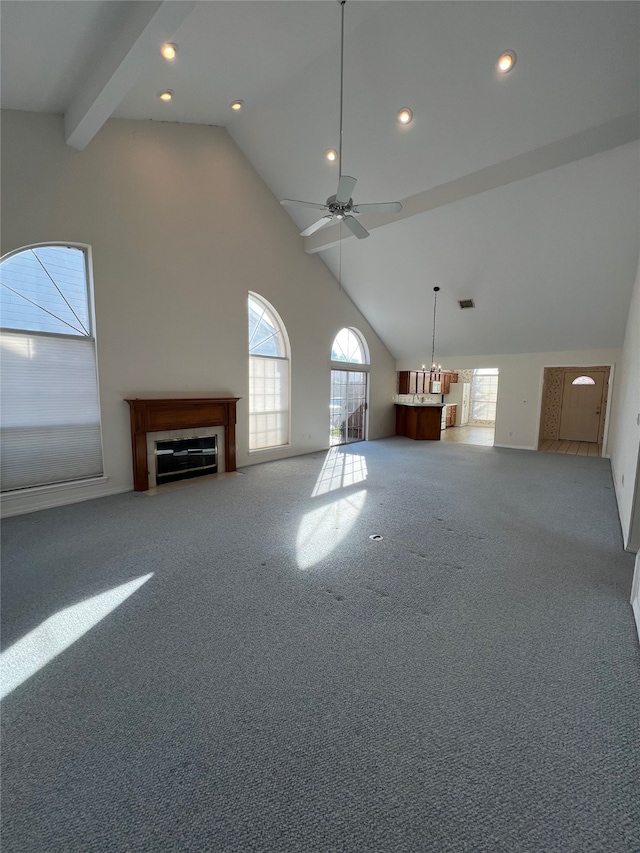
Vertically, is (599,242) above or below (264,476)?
above

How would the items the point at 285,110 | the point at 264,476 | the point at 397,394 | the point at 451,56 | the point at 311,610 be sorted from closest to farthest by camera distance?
the point at 311,610 → the point at 451,56 → the point at 285,110 → the point at 264,476 → the point at 397,394

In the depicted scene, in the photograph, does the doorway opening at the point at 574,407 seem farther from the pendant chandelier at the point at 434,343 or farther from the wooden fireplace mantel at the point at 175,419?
the wooden fireplace mantel at the point at 175,419

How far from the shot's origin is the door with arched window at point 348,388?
788cm

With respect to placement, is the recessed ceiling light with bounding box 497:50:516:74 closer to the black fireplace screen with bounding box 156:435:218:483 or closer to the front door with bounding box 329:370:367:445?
the front door with bounding box 329:370:367:445

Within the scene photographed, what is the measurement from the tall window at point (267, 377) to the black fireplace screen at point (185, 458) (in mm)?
872

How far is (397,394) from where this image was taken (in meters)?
9.80

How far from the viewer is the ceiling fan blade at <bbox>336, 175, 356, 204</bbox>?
321 centimetres

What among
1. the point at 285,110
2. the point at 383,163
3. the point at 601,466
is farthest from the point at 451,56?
the point at 601,466

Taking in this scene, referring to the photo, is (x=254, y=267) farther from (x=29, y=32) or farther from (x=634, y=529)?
(x=634, y=529)

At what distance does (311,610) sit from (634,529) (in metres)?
2.83

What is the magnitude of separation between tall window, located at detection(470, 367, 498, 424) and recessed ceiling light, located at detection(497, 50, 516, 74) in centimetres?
1013

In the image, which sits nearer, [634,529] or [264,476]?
[634,529]

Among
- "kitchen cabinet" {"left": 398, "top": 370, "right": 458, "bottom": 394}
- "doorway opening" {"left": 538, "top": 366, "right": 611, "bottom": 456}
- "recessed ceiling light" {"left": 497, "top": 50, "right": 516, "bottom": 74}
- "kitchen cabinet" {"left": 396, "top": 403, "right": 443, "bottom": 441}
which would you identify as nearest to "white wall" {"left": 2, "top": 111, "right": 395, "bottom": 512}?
"recessed ceiling light" {"left": 497, "top": 50, "right": 516, "bottom": 74}

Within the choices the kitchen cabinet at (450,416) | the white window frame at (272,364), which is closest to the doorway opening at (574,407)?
the kitchen cabinet at (450,416)
